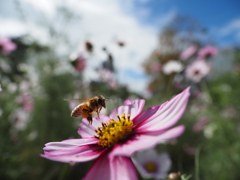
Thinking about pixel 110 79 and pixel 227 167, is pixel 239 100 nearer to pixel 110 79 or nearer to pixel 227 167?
pixel 227 167

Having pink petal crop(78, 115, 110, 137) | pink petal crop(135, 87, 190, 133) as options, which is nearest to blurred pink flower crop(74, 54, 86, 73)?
pink petal crop(78, 115, 110, 137)

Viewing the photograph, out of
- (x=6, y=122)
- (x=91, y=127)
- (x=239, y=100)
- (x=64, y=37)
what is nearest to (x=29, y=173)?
(x=6, y=122)

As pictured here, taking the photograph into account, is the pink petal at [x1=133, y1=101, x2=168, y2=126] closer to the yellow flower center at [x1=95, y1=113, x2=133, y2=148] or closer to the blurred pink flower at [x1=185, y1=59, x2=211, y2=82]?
the yellow flower center at [x1=95, y1=113, x2=133, y2=148]

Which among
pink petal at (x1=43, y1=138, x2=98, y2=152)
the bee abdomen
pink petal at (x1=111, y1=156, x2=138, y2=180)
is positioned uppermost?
the bee abdomen

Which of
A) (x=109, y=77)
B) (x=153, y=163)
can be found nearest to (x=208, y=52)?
(x=109, y=77)

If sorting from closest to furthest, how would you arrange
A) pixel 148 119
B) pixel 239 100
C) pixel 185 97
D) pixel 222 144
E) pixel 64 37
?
1. pixel 185 97
2. pixel 148 119
3. pixel 222 144
4. pixel 239 100
5. pixel 64 37

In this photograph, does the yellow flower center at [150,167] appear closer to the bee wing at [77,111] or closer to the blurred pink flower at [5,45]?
the bee wing at [77,111]
